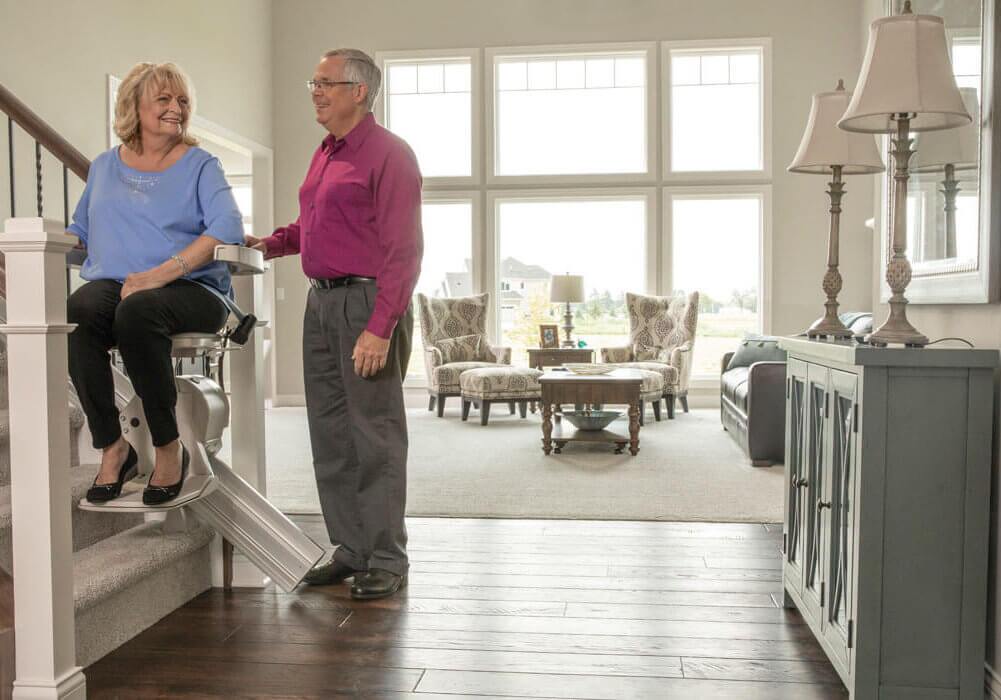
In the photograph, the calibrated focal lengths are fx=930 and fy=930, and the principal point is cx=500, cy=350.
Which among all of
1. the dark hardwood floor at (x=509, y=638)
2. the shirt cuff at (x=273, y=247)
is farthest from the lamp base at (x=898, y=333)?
the shirt cuff at (x=273, y=247)

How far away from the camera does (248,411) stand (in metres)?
2.91

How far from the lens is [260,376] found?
2.97 m

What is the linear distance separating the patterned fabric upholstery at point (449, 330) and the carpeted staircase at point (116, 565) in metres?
4.93

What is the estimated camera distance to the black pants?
7.62 feet

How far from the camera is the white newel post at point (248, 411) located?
2908mm

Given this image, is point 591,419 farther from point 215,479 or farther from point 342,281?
point 215,479

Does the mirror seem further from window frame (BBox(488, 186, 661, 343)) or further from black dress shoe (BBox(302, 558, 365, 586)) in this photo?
window frame (BBox(488, 186, 661, 343))

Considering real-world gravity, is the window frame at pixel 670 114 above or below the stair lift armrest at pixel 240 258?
above

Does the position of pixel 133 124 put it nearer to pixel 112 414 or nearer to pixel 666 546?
pixel 112 414

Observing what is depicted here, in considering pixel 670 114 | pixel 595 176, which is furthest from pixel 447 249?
pixel 670 114

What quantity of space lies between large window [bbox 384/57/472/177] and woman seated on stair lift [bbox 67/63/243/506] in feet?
21.8

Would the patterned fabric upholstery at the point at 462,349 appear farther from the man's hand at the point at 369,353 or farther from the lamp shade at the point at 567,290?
the man's hand at the point at 369,353

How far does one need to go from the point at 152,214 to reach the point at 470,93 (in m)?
6.89

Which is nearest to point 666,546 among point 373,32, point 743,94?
point 743,94
